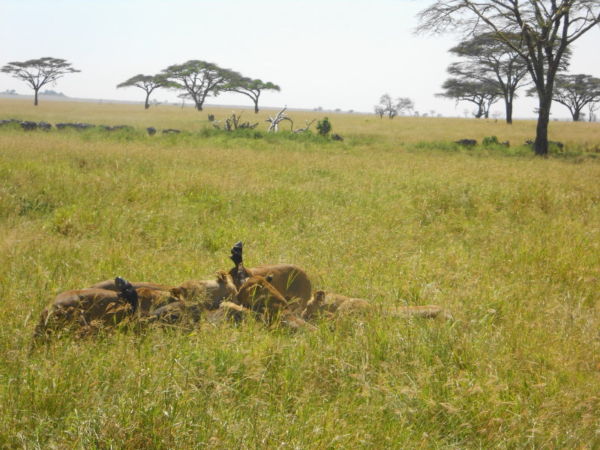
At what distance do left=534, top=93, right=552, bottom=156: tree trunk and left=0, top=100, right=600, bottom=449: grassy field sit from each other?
10.4 m

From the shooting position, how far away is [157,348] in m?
2.93

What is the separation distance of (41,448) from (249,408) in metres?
0.90

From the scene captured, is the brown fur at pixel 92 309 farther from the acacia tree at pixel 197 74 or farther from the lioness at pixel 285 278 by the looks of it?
the acacia tree at pixel 197 74

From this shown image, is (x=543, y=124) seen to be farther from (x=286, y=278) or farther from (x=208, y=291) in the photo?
(x=208, y=291)

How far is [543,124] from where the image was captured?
63.3ft

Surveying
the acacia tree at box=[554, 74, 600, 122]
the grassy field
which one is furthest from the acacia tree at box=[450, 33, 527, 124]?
the grassy field

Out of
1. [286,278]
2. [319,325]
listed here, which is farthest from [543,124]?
[319,325]

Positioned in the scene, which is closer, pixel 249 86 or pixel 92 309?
pixel 92 309

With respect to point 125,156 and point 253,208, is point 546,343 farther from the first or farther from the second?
point 125,156

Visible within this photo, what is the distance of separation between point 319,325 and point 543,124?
1882 centimetres

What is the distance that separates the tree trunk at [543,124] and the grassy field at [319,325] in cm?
1041

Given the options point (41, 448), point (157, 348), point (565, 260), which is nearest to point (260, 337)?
point (157, 348)

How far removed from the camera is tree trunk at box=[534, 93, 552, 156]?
19.1 meters

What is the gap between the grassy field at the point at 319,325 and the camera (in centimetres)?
232
